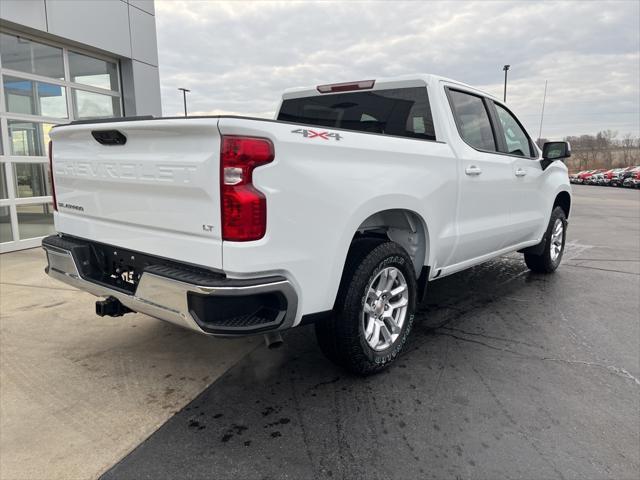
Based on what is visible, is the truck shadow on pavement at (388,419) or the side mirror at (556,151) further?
the side mirror at (556,151)

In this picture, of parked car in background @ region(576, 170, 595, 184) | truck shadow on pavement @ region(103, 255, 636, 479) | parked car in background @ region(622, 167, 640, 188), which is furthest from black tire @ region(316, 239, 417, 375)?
parked car in background @ region(576, 170, 595, 184)

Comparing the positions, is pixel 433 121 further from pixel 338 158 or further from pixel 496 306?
pixel 496 306

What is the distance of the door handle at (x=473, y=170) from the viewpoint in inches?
147

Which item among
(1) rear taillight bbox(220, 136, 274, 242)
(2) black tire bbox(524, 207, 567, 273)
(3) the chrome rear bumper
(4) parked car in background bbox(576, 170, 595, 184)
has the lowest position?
(4) parked car in background bbox(576, 170, 595, 184)

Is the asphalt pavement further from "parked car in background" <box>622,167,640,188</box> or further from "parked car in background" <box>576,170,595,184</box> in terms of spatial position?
"parked car in background" <box>576,170,595,184</box>

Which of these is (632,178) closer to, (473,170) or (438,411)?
(473,170)

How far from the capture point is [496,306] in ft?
15.5

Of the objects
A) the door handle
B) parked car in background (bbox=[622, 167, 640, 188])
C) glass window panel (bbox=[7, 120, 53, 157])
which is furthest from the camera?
parked car in background (bbox=[622, 167, 640, 188])

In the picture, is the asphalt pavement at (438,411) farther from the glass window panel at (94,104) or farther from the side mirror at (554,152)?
the glass window panel at (94,104)

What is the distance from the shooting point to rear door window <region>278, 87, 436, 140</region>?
3.75 m

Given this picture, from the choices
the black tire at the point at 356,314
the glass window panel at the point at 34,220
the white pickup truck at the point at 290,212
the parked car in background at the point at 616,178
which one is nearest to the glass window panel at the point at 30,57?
the glass window panel at the point at 34,220

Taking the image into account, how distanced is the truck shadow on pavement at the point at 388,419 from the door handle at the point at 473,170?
1.34 meters

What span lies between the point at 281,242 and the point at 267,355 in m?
1.53

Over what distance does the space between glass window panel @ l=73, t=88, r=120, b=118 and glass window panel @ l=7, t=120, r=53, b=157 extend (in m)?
0.79
